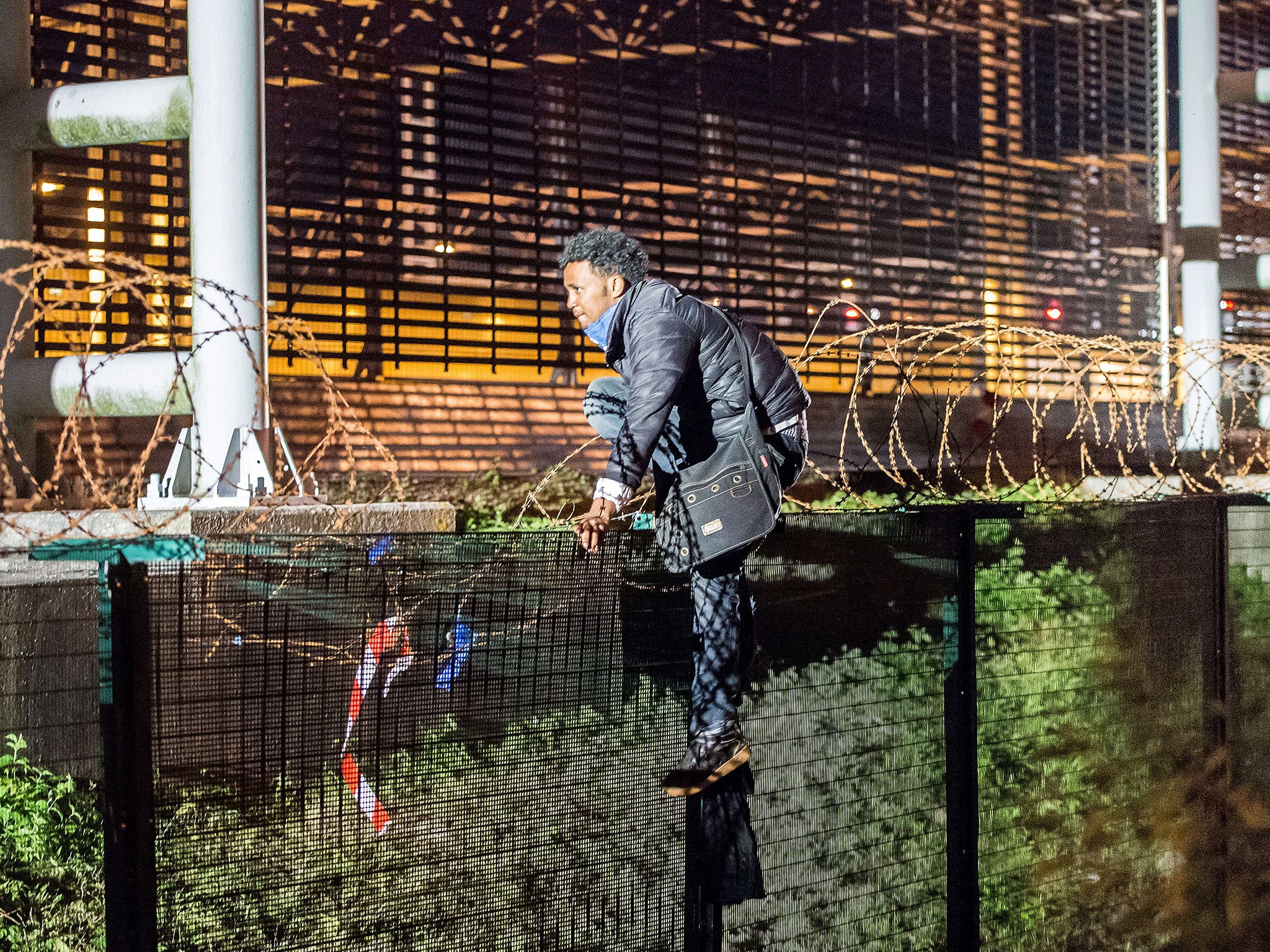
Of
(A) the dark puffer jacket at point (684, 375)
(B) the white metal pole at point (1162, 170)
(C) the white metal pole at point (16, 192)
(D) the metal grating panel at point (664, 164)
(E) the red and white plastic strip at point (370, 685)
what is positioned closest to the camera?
(E) the red and white plastic strip at point (370, 685)

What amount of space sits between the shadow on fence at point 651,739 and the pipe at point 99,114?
3.88 m

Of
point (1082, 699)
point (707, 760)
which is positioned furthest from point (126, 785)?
point (1082, 699)

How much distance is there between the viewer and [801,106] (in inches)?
463

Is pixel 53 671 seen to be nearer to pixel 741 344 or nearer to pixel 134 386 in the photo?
pixel 741 344

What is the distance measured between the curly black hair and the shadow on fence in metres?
1.04

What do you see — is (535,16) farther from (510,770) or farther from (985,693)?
(510,770)

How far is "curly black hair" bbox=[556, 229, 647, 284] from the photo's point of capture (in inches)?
154

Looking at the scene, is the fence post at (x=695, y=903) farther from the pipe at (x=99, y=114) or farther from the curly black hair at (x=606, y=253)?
the pipe at (x=99, y=114)

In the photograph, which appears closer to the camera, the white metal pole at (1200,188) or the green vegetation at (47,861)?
the green vegetation at (47,861)

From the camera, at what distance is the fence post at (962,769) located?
12.9 ft

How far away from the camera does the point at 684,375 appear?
11.4 feet

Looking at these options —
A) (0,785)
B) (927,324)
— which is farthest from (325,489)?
(927,324)

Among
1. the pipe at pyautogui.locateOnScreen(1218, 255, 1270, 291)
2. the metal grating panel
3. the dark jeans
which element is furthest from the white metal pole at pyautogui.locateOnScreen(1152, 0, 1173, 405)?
the dark jeans

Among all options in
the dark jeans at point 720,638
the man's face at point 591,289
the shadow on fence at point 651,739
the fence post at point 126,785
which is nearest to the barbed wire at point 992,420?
the shadow on fence at point 651,739
